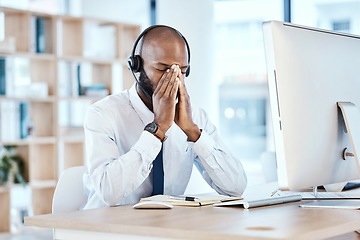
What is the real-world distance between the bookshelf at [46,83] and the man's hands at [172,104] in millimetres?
3589

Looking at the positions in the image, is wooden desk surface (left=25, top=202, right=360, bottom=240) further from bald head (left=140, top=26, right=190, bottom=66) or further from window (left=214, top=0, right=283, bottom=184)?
window (left=214, top=0, right=283, bottom=184)

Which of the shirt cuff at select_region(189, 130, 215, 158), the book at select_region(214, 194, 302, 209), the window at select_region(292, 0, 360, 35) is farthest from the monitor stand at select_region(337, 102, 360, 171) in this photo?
the window at select_region(292, 0, 360, 35)

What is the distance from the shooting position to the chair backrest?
216 centimetres

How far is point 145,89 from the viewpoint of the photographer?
230 cm

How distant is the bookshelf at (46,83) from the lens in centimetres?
560

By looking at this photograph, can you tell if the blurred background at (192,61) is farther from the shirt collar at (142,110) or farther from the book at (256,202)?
the book at (256,202)

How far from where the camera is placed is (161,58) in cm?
221

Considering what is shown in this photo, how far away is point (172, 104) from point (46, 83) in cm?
391

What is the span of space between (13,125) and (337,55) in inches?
166

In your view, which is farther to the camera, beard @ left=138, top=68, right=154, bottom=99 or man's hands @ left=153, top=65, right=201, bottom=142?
beard @ left=138, top=68, right=154, bottom=99

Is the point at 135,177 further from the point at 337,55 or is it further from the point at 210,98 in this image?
the point at 210,98

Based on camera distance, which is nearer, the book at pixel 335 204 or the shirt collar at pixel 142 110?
the book at pixel 335 204

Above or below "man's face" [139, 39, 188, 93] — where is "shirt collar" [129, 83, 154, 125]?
below

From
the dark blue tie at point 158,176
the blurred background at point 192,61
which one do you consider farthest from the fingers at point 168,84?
the blurred background at point 192,61
